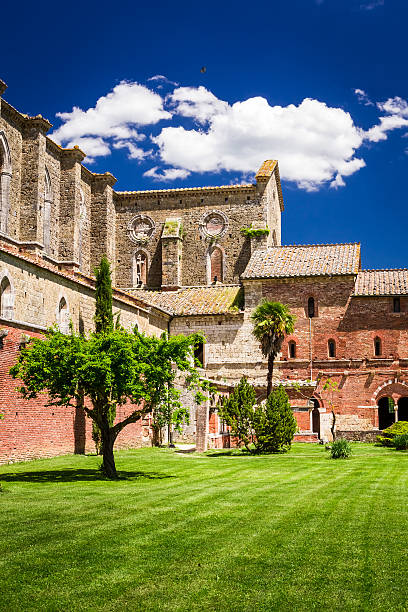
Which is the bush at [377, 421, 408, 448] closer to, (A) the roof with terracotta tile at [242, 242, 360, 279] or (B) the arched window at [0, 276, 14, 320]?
(A) the roof with terracotta tile at [242, 242, 360, 279]

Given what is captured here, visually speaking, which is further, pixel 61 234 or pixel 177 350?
pixel 61 234

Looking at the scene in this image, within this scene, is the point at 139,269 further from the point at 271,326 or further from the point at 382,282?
the point at 271,326

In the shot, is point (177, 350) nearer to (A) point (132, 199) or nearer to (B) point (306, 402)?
(B) point (306, 402)

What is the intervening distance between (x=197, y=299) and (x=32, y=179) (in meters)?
12.4

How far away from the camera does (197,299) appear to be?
44.7 meters

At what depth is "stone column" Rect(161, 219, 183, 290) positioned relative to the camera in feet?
160

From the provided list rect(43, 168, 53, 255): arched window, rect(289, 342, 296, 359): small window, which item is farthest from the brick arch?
rect(43, 168, 53, 255): arched window

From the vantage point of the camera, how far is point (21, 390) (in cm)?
1856

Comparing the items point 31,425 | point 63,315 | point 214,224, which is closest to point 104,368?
point 31,425

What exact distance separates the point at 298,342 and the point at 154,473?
23.2m

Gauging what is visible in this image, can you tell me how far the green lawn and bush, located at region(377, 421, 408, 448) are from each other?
15.2 metres

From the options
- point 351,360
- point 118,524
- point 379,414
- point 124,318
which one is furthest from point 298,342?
point 118,524

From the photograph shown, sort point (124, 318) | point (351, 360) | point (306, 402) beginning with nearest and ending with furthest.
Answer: point (124, 318) → point (306, 402) → point (351, 360)

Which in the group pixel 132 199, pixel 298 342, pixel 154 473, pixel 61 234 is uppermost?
pixel 132 199
